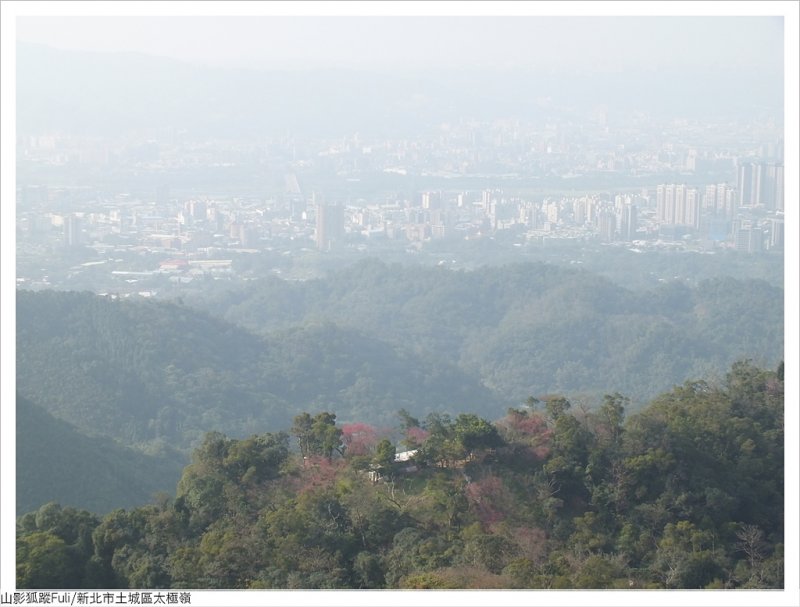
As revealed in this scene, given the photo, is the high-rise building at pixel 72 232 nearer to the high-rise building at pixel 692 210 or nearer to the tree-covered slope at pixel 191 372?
the tree-covered slope at pixel 191 372

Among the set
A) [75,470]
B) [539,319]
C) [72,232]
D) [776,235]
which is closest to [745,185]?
[776,235]

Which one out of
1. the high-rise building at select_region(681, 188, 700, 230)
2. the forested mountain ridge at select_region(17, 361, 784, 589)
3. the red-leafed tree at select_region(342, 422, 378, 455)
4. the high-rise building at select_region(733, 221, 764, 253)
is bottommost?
the forested mountain ridge at select_region(17, 361, 784, 589)

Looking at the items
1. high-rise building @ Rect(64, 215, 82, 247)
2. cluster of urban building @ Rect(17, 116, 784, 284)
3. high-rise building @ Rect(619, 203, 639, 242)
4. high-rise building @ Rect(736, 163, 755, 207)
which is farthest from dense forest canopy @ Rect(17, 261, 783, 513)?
high-rise building @ Rect(736, 163, 755, 207)

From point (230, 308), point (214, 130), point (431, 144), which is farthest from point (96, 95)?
point (230, 308)

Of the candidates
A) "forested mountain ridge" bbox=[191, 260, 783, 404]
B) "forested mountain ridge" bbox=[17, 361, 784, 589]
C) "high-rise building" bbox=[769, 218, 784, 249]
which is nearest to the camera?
"forested mountain ridge" bbox=[17, 361, 784, 589]

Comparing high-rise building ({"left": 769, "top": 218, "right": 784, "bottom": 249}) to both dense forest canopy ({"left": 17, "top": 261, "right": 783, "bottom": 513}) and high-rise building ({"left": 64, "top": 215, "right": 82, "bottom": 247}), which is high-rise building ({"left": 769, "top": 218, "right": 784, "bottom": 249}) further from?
high-rise building ({"left": 64, "top": 215, "right": 82, "bottom": 247})

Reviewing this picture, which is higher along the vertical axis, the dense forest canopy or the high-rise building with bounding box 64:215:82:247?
the high-rise building with bounding box 64:215:82:247
